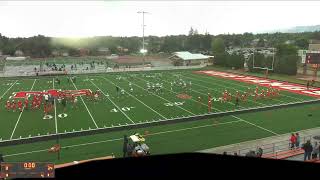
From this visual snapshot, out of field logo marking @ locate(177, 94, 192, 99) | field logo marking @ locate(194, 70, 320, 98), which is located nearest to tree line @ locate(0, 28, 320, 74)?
field logo marking @ locate(194, 70, 320, 98)

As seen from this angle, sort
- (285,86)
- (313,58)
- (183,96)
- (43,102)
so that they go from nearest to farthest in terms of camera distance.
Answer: (43,102), (183,96), (285,86), (313,58)

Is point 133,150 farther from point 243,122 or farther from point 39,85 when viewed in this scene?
point 39,85

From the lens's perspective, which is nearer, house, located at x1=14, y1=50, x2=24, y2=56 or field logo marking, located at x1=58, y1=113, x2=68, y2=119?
field logo marking, located at x1=58, y1=113, x2=68, y2=119

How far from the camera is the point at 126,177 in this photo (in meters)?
1.38

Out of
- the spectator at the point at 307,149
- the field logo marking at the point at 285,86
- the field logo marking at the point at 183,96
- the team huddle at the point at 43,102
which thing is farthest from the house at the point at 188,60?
the spectator at the point at 307,149

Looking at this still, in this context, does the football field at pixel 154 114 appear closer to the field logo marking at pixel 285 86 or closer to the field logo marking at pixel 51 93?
the field logo marking at pixel 51 93

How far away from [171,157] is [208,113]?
20610 mm

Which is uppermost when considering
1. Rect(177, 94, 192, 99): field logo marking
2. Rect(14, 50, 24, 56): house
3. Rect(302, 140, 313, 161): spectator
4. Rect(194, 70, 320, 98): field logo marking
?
Rect(14, 50, 24, 56): house

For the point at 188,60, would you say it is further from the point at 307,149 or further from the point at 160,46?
the point at 307,149

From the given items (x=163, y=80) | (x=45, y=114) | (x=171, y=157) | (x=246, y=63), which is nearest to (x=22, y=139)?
(x=45, y=114)

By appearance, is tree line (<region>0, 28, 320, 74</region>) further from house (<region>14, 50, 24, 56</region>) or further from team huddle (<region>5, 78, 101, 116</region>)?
team huddle (<region>5, 78, 101, 116</region>)

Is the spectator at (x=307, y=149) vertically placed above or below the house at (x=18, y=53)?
below

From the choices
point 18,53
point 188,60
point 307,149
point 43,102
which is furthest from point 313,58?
point 18,53

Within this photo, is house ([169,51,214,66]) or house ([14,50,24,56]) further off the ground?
house ([14,50,24,56])
